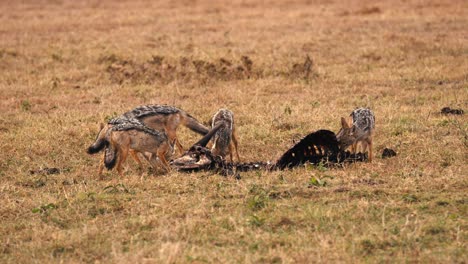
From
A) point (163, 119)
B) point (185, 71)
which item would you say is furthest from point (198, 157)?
point (185, 71)

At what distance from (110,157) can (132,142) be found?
32 centimetres

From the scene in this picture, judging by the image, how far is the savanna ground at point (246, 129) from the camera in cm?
675

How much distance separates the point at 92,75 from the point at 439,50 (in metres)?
7.42

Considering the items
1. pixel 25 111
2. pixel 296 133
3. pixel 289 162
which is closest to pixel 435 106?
pixel 296 133

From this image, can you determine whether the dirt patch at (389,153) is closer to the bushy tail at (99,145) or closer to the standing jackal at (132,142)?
the standing jackal at (132,142)

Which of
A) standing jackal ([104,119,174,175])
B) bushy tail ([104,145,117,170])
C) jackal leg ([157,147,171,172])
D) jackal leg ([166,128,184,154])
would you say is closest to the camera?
bushy tail ([104,145,117,170])

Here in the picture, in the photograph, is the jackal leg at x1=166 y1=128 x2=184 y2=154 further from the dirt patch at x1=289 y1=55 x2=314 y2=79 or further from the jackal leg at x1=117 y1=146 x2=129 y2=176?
the dirt patch at x1=289 y1=55 x2=314 y2=79

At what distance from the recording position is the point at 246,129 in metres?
11.3

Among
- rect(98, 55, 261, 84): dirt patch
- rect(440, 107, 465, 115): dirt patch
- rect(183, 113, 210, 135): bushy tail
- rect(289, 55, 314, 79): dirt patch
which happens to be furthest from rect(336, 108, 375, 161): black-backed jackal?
rect(98, 55, 261, 84): dirt patch

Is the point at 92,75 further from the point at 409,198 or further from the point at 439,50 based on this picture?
the point at 409,198

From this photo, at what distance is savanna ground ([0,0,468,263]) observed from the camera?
675cm

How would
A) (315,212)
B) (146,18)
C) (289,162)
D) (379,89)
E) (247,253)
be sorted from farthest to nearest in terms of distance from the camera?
1. (146,18)
2. (379,89)
3. (289,162)
4. (315,212)
5. (247,253)

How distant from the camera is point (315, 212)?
724cm

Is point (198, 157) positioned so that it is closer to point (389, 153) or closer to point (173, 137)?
point (173, 137)
